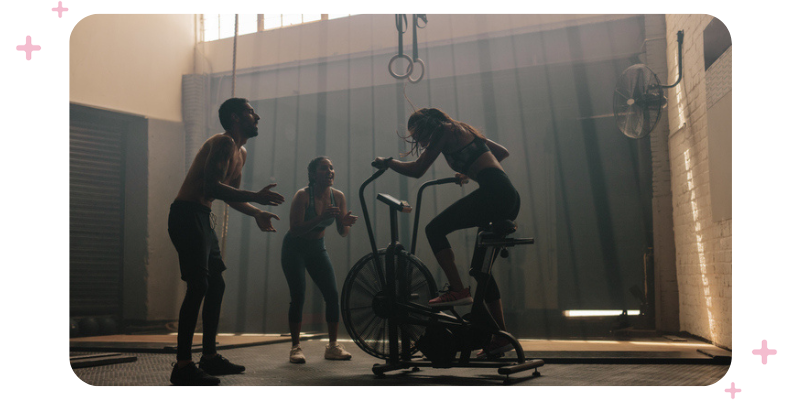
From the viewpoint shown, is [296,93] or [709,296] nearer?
[709,296]

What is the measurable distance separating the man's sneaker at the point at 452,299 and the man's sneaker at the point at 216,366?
109cm

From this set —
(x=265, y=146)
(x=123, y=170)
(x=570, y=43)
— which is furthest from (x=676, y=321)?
(x=123, y=170)

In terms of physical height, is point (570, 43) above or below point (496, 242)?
above

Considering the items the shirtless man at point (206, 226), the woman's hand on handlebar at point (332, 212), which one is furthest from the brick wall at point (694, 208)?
the shirtless man at point (206, 226)

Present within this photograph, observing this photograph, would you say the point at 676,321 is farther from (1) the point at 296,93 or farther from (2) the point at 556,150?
(1) the point at 296,93

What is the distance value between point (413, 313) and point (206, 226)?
1.09 m

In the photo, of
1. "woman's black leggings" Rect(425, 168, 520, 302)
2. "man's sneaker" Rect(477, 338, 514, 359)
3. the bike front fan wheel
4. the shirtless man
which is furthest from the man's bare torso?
"man's sneaker" Rect(477, 338, 514, 359)

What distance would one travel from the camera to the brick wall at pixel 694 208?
368 centimetres

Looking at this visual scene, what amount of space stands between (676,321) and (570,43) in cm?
227

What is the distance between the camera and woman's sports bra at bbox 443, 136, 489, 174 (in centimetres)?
295

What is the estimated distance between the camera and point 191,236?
279cm

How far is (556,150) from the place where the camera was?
505cm
